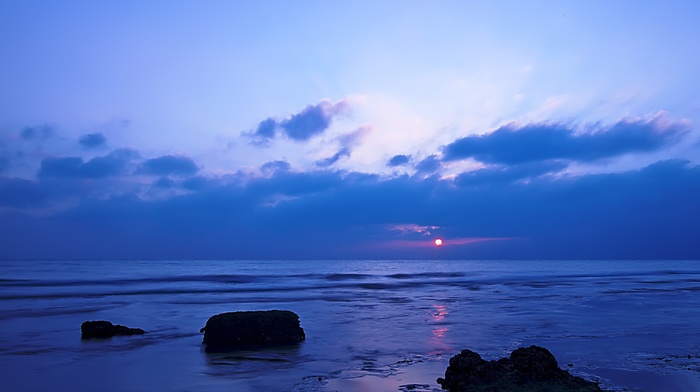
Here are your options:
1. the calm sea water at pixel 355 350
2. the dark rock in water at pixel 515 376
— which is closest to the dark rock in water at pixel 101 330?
the calm sea water at pixel 355 350

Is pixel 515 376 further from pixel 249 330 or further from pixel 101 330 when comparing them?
pixel 101 330

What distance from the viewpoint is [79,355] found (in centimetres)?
1252

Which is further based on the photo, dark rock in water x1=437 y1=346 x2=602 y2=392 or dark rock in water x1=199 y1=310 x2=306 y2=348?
dark rock in water x1=199 y1=310 x2=306 y2=348

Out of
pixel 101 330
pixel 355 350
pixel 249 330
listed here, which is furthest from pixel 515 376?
pixel 101 330

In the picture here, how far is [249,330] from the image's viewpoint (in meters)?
13.6

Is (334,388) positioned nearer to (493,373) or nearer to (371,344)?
(493,373)

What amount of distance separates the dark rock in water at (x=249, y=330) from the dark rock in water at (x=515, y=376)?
612cm

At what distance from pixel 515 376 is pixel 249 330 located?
7.74 meters

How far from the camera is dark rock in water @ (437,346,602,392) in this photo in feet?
25.2

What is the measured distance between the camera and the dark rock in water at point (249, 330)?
13477 mm

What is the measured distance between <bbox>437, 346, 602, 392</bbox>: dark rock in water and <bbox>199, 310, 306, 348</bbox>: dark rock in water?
612 centimetres

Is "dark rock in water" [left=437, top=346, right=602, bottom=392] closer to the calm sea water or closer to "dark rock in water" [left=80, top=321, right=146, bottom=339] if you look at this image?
the calm sea water

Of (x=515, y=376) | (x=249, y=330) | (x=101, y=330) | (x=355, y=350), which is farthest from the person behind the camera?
(x=101, y=330)

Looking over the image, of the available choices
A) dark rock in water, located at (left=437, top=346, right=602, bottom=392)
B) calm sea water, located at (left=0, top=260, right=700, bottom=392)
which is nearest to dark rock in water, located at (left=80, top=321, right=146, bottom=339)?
calm sea water, located at (left=0, top=260, right=700, bottom=392)
